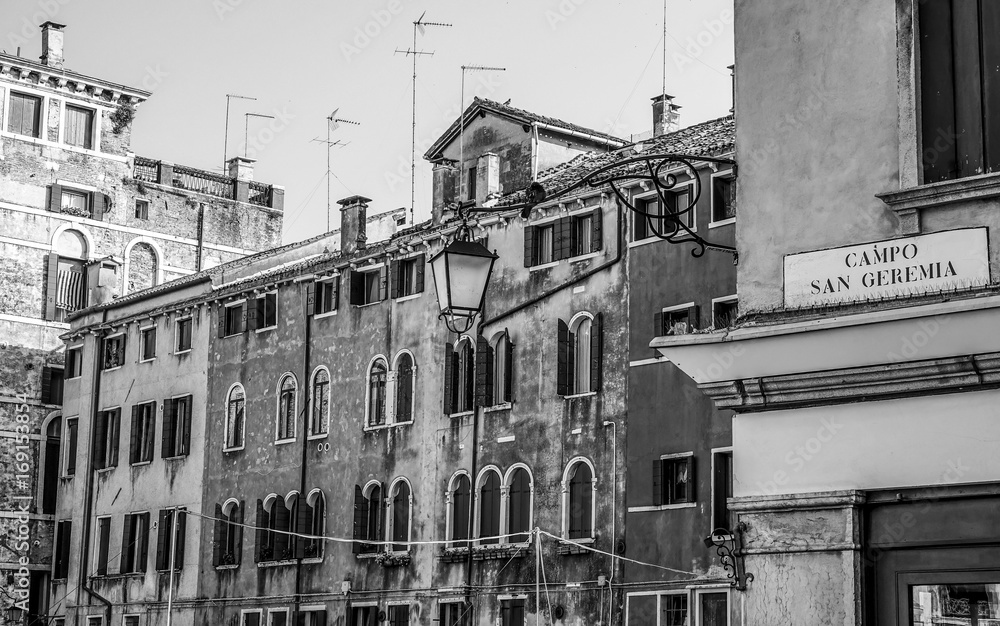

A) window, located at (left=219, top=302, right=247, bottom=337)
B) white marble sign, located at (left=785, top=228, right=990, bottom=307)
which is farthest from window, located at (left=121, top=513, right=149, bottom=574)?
white marble sign, located at (left=785, top=228, right=990, bottom=307)

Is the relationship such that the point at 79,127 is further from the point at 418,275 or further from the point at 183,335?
the point at 418,275

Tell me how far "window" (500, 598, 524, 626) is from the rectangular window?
16071mm

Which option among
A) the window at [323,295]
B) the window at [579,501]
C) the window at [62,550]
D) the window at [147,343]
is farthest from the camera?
the window at [62,550]

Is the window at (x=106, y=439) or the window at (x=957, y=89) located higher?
the window at (x=106, y=439)

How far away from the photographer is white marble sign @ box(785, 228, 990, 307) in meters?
7.62

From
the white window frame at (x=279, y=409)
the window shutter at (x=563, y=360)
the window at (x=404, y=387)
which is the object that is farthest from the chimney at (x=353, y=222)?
the window shutter at (x=563, y=360)

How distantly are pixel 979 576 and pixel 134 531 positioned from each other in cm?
3699

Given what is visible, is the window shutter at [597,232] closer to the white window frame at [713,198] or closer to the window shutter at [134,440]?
the white window frame at [713,198]

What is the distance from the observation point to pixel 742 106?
8711 mm

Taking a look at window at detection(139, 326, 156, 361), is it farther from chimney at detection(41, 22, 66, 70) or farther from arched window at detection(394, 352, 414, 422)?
chimney at detection(41, 22, 66, 70)

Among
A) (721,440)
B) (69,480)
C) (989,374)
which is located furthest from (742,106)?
(69,480)

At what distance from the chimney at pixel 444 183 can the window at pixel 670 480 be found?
997 centimetres

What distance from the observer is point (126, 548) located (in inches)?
1672

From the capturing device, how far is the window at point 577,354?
30531 millimetres
